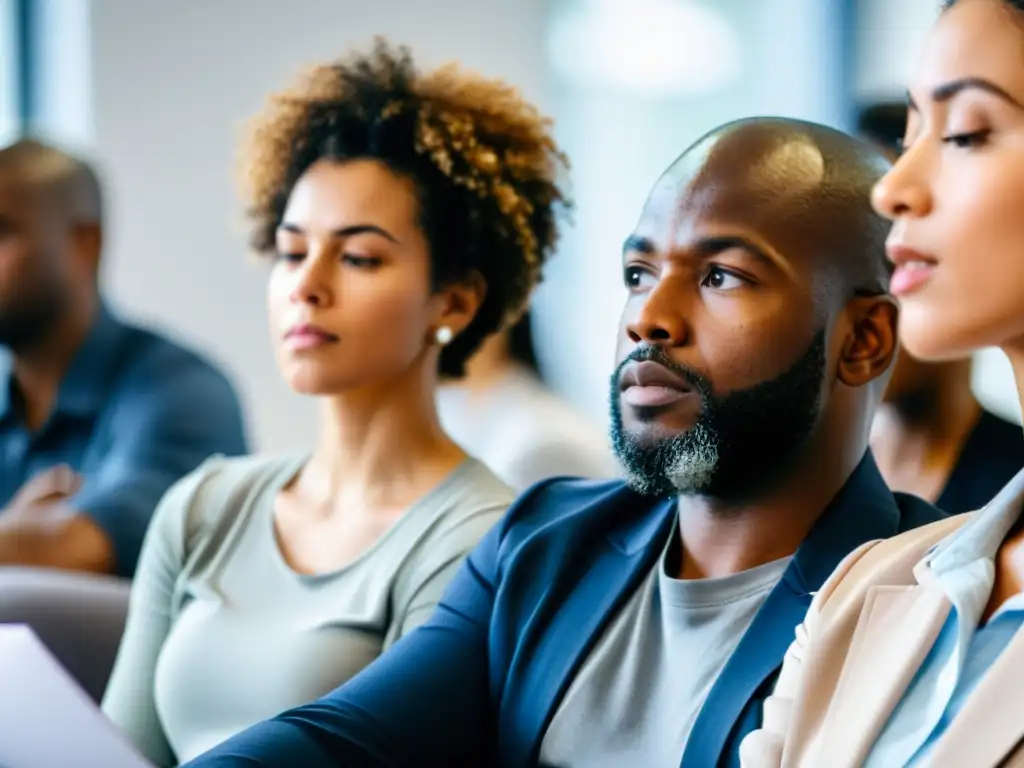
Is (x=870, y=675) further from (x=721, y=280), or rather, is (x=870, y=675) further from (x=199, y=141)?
(x=199, y=141)

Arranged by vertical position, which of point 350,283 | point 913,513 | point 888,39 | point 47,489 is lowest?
point 47,489

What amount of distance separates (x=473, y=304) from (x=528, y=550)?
50cm

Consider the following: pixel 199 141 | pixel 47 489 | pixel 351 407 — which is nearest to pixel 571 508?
pixel 351 407

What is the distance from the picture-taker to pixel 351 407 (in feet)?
5.60

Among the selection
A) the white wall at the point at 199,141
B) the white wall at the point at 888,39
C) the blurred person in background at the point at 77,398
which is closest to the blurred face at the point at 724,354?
the blurred person in background at the point at 77,398

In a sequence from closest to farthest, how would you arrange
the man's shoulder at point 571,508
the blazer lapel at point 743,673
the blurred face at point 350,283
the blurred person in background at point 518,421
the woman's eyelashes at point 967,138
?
the woman's eyelashes at point 967,138 → the blazer lapel at point 743,673 → the man's shoulder at point 571,508 → the blurred face at point 350,283 → the blurred person in background at point 518,421

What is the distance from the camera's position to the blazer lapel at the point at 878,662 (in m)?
0.97

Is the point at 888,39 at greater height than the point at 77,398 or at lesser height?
greater

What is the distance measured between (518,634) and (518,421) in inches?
52.8

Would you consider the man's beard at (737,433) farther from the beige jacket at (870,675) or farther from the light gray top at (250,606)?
the light gray top at (250,606)

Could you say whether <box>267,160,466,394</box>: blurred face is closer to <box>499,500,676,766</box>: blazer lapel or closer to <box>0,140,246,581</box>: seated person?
<box>499,500,676,766</box>: blazer lapel

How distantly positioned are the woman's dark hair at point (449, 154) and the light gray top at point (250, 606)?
24 centimetres

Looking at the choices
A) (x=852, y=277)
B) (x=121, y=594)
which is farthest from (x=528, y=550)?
(x=121, y=594)

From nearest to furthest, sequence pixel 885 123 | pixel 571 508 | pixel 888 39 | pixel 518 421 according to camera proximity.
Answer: pixel 571 508, pixel 885 123, pixel 518 421, pixel 888 39
